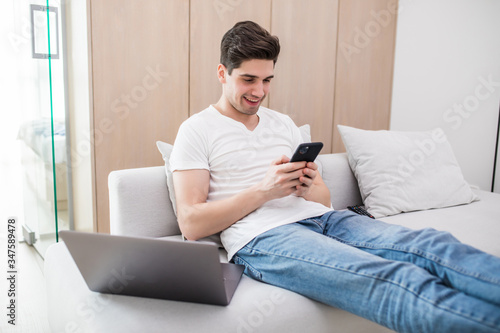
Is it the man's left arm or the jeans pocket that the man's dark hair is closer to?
the man's left arm

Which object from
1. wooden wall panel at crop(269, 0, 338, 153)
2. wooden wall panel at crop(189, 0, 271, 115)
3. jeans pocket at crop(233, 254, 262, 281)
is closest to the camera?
jeans pocket at crop(233, 254, 262, 281)

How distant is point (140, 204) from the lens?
1.63 meters

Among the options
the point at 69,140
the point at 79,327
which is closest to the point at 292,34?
the point at 69,140

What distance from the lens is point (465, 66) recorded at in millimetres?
2871

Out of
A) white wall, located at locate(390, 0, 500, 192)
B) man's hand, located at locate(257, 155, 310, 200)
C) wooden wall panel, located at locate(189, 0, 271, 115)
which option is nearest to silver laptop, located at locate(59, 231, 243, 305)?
man's hand, located at locate(257, 155, 310, 200)

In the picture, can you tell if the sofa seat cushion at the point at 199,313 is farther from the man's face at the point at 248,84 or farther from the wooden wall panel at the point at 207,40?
the wooden wall panel at the point at 207,40

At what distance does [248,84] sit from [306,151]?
395 millimetres

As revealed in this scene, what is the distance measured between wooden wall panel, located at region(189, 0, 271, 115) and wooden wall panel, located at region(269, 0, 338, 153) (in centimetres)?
28

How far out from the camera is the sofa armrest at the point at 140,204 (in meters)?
1.60

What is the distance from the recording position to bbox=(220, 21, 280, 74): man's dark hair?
1.57 metres

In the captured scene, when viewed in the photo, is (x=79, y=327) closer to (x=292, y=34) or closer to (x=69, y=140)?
(x=69, y=140)

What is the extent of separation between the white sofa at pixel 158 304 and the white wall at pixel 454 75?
1201mm

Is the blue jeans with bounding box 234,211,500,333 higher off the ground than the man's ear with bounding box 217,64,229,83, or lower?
lower

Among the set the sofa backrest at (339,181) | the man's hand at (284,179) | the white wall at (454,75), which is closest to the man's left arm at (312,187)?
the man's hand at (284,179)
